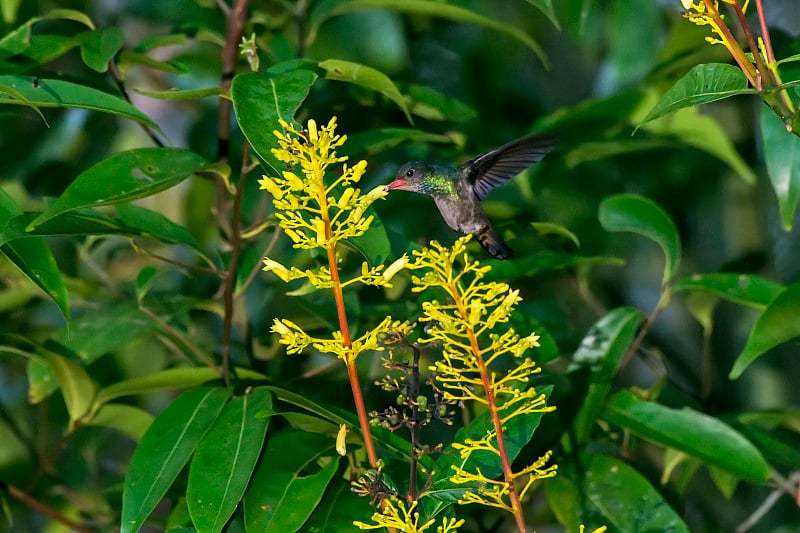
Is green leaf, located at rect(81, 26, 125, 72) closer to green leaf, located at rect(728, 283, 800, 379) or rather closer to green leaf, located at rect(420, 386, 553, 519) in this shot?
green leaf, located at rect(420, 386, 553, 519)

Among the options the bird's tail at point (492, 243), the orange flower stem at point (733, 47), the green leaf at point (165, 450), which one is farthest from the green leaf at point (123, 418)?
the orange flower stem at point (733, 47)

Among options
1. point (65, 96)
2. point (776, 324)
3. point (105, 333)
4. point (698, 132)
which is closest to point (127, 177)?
point (65, 96)

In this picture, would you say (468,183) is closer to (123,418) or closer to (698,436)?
(698,436)

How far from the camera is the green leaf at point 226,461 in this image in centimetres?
84

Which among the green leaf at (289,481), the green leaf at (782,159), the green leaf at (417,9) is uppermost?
the green leaf at (417,9)

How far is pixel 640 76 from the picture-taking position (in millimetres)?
1657

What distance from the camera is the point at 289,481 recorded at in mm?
914

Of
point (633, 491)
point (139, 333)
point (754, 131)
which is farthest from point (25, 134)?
point (754, 131)

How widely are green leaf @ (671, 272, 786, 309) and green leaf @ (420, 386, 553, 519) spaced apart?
1.31 ft

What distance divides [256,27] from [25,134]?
56 centimetres

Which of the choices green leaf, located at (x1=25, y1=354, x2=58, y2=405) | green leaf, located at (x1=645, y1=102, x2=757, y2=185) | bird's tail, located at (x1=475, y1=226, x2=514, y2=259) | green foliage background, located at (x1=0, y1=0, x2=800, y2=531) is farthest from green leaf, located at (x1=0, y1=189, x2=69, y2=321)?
green leaf, located at (x1=645, y1=102, x2=757, y2=185)

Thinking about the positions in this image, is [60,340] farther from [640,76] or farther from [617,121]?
[640,76]

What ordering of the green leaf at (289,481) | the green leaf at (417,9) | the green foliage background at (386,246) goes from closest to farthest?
1. the green leaf at (289,481)
2. the green foliage background at (386,246)
3. the green leaf at (417,9)

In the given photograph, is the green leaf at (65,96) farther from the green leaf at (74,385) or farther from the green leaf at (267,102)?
the green leaf at (74,385)
